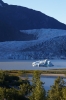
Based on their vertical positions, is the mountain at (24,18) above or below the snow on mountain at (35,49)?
above

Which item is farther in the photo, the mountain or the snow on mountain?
the mountain

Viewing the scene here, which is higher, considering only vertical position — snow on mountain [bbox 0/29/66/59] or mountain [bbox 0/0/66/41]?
mountain [bbox 0/0/66/41]

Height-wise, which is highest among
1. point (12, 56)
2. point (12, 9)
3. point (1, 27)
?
point (12, 9)

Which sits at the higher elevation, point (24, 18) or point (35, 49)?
point (24, 18)

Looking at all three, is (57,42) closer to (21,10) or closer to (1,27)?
(1,27)

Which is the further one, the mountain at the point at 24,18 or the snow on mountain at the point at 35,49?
the mountain at the point at 24,18

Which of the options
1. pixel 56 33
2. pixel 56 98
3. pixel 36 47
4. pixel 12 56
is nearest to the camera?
pixel 56 98

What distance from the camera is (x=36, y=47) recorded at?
95938mm

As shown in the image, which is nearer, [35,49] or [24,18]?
[35,49]

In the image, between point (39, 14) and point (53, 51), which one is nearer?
point (53, 51)

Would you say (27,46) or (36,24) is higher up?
(36,24)

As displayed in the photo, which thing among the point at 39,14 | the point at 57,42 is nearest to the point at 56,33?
the point at 57,42

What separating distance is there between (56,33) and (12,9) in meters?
45.3

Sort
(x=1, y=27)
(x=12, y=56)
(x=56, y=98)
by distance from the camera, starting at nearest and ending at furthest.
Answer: (x=56, y=98), (x=12, y=56), (x=1, y=27)
